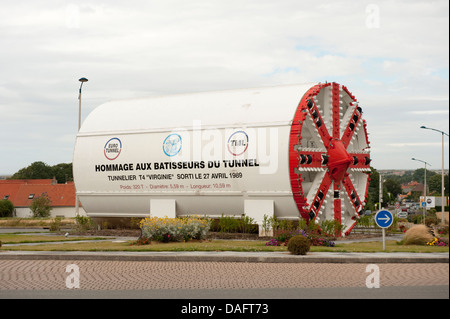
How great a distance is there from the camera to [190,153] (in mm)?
33406

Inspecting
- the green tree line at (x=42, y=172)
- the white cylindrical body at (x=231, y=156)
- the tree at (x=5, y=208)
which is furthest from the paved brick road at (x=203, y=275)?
the green tree line at (x=42, y=172)

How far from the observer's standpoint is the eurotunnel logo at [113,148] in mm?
36094

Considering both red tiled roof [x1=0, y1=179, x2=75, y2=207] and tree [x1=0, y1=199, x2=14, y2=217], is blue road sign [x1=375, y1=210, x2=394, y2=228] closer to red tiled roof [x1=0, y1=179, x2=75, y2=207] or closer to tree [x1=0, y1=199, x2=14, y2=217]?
tree [x1=0, y1=199, x2=14, y2=217]

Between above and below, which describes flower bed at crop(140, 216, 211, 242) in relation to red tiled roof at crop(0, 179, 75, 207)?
below

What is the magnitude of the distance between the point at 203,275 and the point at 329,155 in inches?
660

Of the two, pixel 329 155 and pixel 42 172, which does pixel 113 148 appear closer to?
pixel 329 155

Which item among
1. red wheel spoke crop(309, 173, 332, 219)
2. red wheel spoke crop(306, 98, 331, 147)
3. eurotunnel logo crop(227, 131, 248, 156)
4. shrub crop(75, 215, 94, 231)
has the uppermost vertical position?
red wheel spoke crop(306, 98, 331, 147)

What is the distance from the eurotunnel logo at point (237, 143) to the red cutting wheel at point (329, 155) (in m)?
2.46

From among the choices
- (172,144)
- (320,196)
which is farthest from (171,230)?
(320,196)

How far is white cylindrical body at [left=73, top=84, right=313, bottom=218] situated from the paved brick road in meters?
11.3

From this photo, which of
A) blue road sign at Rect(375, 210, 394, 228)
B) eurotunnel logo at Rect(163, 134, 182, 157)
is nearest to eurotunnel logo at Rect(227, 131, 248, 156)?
eurotunnel logo at Rect(163, 134, 182, 157)

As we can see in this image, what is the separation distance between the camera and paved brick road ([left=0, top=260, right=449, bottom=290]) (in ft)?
50.9

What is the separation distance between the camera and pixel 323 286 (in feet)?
49.0
